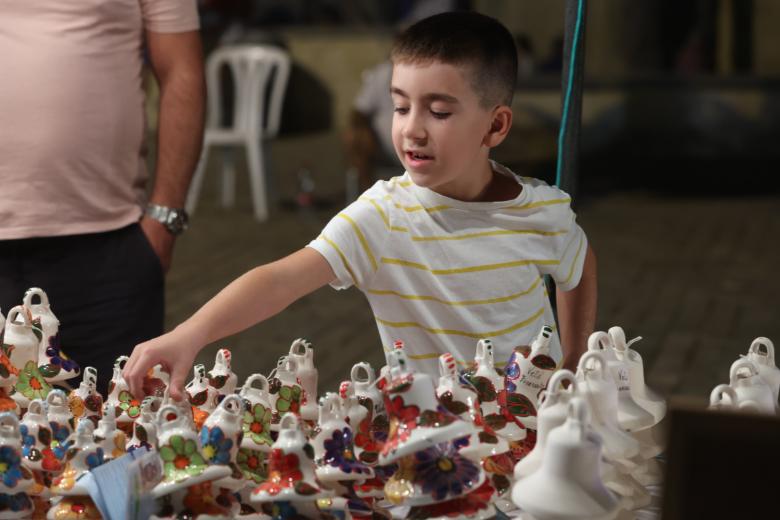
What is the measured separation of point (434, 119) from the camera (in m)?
2.02

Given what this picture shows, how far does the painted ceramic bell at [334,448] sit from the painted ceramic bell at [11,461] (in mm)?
409

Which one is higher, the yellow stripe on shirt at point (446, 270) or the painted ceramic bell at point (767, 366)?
the yellow stripe on shirt at point (446, 270)

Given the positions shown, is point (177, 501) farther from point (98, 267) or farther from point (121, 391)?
point (98, 267)

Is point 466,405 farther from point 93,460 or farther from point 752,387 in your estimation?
point 93,460

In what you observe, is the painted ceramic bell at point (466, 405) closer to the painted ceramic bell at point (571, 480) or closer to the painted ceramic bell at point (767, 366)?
the painted ceramic bell at point (571, 480)

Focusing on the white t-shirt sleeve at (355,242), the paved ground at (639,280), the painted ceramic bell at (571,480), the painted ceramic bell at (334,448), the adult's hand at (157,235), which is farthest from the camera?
the paved ground at (639,280)

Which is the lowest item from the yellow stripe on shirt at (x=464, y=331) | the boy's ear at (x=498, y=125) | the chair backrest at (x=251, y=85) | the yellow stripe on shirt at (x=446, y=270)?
the chair backrest at (x=251, y=85)

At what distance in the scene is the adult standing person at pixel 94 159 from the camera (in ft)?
8.52

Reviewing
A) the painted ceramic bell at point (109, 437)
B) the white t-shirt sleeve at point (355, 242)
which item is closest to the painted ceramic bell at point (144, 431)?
the painted ceramic bell at point (109, 437)

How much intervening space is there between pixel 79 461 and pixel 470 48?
985 mm

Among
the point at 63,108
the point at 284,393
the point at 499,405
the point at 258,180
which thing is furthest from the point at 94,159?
the point at 258,180

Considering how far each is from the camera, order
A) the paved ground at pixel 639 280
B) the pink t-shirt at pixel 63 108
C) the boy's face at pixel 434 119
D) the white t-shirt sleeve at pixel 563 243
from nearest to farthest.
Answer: the boy's face at pixel 434 119 → the white t-shirt sleeve at pixel 563 243 → the pink t-shirt at pixel 63 108 → the paved ground at pixel 639 280

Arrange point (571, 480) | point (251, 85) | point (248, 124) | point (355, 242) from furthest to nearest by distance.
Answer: point (251, 85)
point (248, 124)
point (355, 242)
point (571, 480)

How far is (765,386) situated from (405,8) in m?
13.3
